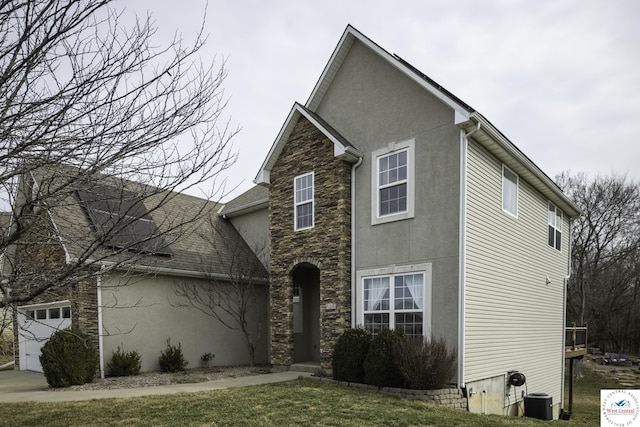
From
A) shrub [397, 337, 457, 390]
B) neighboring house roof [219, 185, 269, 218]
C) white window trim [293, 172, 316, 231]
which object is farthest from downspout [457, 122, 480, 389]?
neighboring house roof [219, 185, 269, 218]

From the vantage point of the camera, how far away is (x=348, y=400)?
338 inches

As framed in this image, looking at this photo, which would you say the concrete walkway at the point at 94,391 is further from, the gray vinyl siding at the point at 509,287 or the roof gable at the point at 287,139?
the roof gable at the point at 287,139

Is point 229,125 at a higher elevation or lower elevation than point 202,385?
higher

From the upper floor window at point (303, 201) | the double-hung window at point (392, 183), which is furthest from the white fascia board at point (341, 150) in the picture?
the upper floor window at point (303, 201)

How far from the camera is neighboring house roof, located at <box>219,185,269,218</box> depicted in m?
16.4

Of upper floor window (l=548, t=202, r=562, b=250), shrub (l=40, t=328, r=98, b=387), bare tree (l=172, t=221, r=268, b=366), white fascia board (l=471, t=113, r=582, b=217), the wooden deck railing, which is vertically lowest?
the wooden deck railing

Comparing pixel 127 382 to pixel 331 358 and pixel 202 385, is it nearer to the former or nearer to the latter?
pixel 202 385

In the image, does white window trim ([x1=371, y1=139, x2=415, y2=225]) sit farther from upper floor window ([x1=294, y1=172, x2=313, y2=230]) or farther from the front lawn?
the front lawn

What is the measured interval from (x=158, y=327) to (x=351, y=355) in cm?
660

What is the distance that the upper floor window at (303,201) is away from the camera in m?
12.9

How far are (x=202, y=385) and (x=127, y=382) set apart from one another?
2.10m

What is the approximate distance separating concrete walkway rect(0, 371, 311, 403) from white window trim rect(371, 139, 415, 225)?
15.8 ft

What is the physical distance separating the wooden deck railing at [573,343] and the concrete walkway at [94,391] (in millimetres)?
10172

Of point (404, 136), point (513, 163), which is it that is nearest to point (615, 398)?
point (513, 163)
